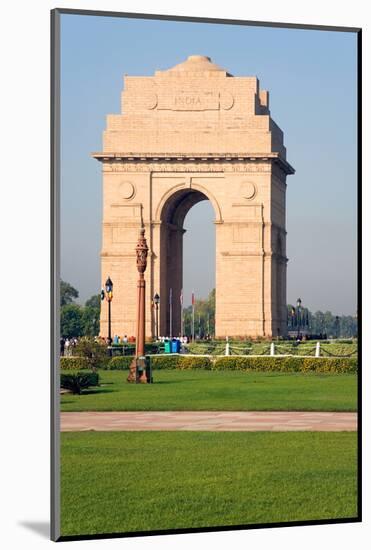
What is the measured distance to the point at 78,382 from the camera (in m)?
13.5

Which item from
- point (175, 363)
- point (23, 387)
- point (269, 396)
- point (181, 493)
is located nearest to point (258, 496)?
point (181, 493)

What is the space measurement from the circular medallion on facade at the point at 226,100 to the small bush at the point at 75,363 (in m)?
13.2

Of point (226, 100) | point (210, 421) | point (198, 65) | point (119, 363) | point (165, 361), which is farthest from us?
point (226, 100)

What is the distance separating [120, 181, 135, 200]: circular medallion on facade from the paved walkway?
26479 millimetres

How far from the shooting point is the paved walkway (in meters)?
11.2

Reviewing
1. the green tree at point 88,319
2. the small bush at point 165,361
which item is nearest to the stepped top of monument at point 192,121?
the small bush at point 165,361

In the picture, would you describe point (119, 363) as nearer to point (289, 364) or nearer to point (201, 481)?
point (289, 364)

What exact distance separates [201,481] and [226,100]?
22599 millimetres

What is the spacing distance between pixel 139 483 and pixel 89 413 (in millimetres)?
3670

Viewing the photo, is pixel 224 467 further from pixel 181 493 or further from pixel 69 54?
pixel 69 54

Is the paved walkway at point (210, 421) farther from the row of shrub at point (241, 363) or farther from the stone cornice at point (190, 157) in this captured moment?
the stone cornice at point (190, 157)

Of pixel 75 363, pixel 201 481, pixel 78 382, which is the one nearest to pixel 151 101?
pixel 75 363

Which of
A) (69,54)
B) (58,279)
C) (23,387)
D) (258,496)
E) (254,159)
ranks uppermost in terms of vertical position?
(254,159)
